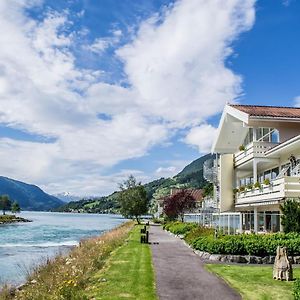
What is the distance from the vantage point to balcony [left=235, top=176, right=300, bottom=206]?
2562cm

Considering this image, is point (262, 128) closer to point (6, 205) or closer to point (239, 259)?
point (239, 259)

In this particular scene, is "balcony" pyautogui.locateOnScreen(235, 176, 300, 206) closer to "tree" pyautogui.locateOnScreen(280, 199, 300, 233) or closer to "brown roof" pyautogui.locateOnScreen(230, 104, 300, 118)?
"tree" pyautogui.locateOnScreen(280, 199, 300, 233)

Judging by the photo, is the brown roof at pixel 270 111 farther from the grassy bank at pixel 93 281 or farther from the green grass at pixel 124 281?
the green grass at pixel 124 281

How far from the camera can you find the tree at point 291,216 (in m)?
22.5

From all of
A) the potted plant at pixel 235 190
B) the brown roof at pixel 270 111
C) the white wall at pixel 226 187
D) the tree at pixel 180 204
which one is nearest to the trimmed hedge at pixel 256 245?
the brown roof at pixel 270 111

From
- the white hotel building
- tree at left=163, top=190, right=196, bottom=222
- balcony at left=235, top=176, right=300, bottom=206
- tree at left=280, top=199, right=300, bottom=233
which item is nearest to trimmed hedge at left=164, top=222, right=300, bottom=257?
tree at left=280, top=199, right=300, bottom=233

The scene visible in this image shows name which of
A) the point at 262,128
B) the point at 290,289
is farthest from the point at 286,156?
the point at 290,289

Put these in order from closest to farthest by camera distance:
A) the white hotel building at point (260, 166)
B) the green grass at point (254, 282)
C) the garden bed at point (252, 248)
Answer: the green grass at point (254, 282) < the garden bed at point (252, 248) < the white hotel building at point (260, 166)

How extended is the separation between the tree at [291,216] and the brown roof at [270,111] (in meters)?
10.1

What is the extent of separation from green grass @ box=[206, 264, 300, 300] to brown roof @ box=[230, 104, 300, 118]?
15661 mm

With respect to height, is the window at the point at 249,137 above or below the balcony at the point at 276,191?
above

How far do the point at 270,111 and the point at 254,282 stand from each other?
2136 cm

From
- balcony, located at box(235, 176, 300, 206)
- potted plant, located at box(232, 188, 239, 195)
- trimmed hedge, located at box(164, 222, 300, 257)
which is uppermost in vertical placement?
potted plant, located at box(232, 188, 239, 195)

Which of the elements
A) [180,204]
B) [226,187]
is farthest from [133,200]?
[226,187]
